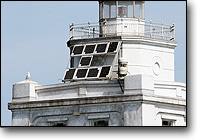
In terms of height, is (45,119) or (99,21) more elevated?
(99,21)

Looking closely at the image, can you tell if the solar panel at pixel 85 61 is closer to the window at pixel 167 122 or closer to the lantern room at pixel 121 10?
the lantern room at pixel 121 10

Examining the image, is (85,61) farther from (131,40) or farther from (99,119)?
(99,119)

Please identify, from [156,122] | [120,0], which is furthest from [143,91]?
[120,0]

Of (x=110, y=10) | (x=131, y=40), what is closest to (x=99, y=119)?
(x=131, y=40)

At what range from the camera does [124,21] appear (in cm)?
4075

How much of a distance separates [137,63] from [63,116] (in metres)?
4.64

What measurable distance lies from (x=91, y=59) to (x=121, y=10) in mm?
2807

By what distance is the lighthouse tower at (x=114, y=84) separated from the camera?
36188 mm

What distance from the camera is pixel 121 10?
40.8 metres

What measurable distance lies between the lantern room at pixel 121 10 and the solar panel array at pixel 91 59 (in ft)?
5.44

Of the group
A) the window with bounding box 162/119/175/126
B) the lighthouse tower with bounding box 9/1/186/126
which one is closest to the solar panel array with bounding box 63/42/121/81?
the lighthouse tower with bounding box 9/1/186/126

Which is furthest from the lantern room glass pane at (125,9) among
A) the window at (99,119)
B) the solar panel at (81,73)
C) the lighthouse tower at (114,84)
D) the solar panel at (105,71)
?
the window at (99,119)

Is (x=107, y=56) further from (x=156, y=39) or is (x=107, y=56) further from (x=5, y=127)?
(x=5, y=127)

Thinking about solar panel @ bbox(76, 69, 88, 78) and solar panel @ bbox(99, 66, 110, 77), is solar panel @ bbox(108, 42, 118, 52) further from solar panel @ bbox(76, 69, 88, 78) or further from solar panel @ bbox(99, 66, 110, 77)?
solar panel @ bbox(76, 69, 88, 78)
